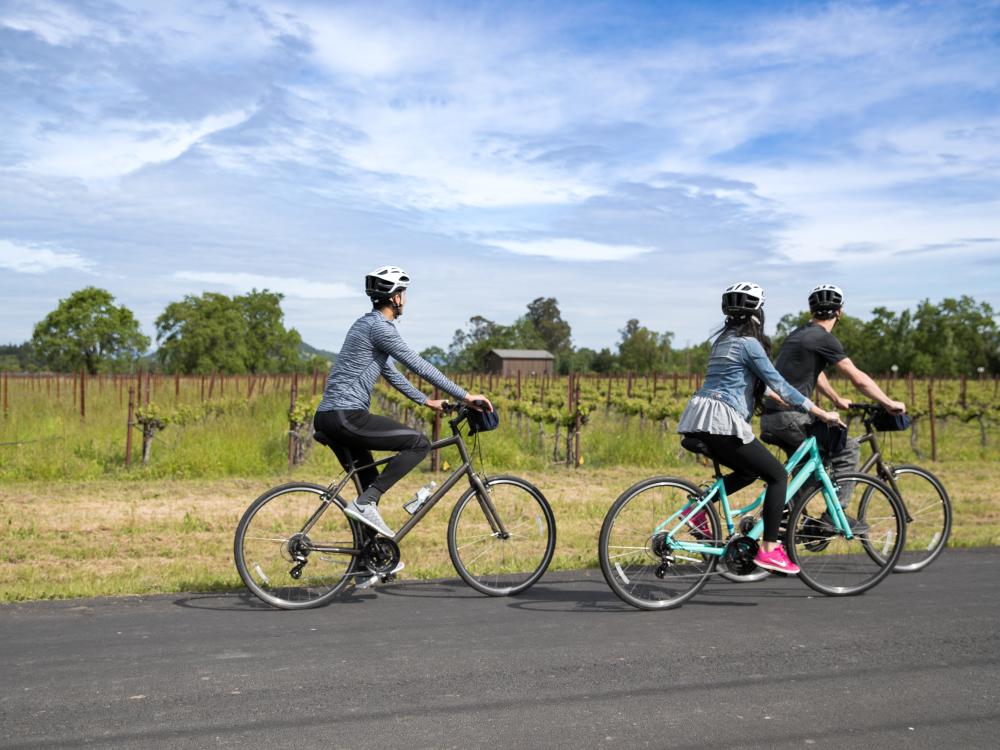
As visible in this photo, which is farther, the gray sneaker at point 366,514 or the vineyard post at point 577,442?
the vineyard post at point 577,442

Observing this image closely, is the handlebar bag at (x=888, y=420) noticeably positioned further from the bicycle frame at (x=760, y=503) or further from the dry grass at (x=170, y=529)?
the dry grass at (x=170, y=529)

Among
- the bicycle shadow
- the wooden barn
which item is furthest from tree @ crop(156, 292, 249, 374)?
the bicycle shadow

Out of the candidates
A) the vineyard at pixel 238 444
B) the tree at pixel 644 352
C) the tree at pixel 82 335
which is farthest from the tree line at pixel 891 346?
the vineyard at pixel 238 444

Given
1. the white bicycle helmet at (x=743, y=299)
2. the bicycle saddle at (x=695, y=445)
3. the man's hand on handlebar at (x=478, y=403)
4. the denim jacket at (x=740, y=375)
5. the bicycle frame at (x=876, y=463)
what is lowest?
the bicycle frame at (x=876, y=463)

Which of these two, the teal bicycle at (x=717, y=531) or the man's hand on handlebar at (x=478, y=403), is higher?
the man's hand on handlebar at (x=478, y=403)

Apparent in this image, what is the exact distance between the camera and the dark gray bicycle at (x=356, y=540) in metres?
5.49

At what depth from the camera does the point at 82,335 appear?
96500 mm

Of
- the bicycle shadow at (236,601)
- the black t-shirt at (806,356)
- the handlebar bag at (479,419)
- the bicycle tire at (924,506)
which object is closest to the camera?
the bicycle shadow at (236,601)

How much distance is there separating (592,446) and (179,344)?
9222 centimetres

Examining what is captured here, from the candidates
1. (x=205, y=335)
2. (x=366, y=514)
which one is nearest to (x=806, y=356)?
(x=366, y=514)

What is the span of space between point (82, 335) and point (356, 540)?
99832 millimetres

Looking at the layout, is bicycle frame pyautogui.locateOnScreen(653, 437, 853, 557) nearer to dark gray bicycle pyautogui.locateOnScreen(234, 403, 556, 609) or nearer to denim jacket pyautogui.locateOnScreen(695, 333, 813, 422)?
denim jacket pyautogui.locateOnScreen(695, 333, 813, 422)

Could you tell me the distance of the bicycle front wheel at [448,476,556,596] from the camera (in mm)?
5863

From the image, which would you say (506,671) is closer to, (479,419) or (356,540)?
(356,540)
